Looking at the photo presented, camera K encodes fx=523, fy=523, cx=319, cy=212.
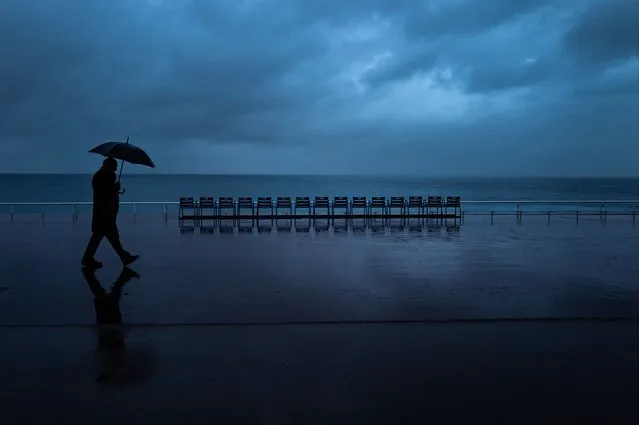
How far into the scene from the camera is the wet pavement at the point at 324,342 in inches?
137

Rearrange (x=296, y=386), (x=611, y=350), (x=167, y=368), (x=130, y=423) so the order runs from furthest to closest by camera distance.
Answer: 1. (x=611, y=350)
2. (x=167, y=368)
3. (x=296, y=386)
4. (x=130, y=423)

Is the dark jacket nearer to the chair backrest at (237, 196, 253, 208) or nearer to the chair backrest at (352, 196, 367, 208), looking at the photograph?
the chair backrest at (237, 196, 253, 208)

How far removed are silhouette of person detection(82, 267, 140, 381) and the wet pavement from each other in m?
0.03

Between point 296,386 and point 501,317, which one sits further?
point 501,317

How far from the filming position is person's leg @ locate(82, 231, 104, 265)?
27.8 feet

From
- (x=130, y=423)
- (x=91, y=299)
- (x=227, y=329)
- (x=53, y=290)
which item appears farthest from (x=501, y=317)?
(x=53, y=290)

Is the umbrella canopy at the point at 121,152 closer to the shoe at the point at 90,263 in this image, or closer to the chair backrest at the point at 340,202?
the shoe at the point at 90,263

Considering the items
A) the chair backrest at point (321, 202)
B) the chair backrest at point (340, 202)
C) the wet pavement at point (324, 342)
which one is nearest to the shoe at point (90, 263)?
the wet pavement at point (324, 342)

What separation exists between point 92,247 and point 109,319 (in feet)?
11.5

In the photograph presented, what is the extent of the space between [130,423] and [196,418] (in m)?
0.40

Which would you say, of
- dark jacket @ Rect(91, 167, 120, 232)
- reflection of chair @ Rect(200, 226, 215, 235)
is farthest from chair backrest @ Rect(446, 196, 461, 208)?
dark jacket @ Rect(91, 167, 120, 232)

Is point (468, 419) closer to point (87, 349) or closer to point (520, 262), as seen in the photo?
point (87, 349)

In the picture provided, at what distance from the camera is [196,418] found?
3312mm

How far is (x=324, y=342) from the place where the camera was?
15.5 feet
